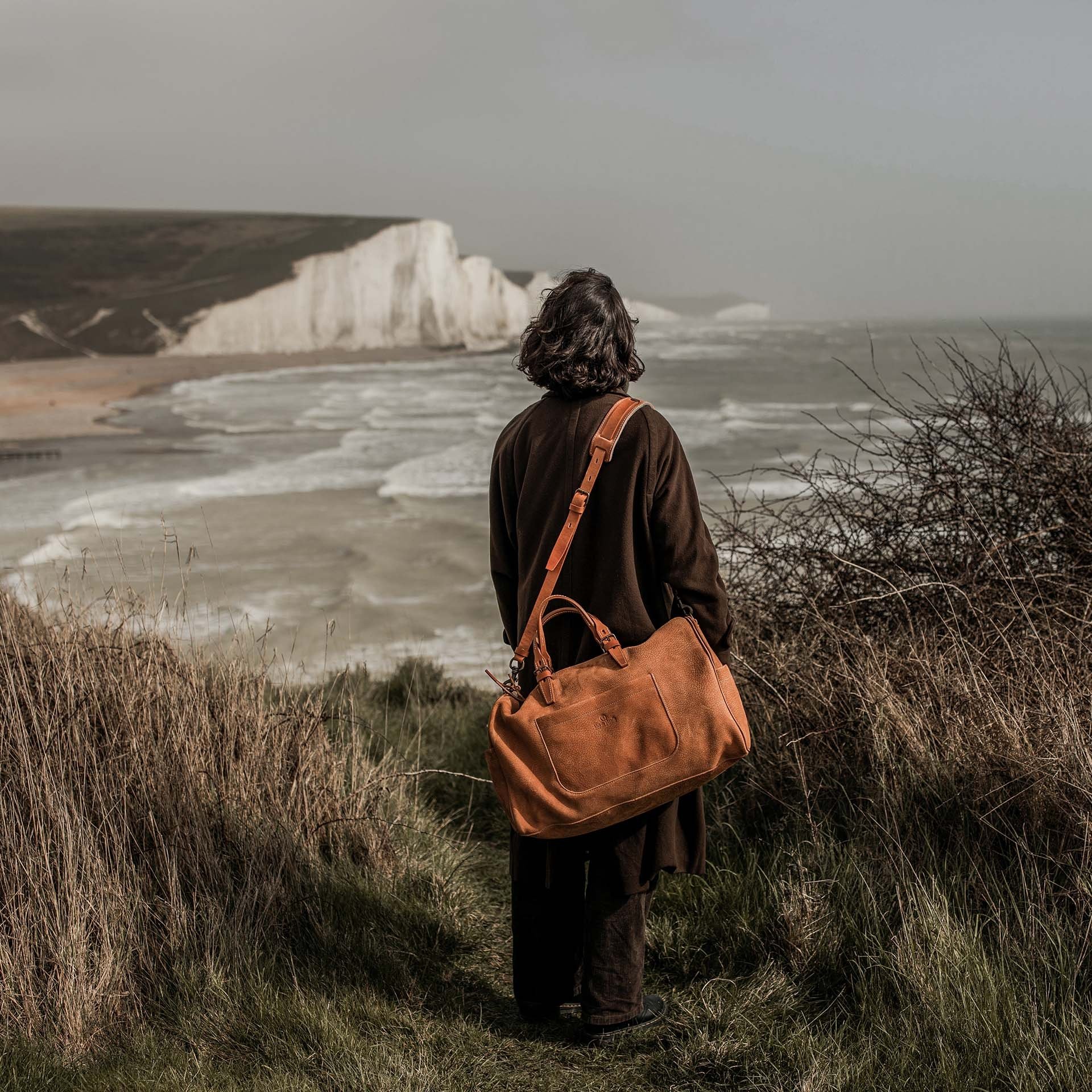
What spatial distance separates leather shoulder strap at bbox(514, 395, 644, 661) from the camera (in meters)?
2.39

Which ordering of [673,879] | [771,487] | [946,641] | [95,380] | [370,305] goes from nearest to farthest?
1. [673,879]
2. [946,641]
3. [771,487]
4. [95,380]
5. [370,305]

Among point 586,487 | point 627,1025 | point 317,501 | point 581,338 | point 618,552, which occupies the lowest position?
point 627,1025

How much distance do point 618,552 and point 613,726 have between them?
405mm

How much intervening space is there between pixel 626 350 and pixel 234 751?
1.89 meters

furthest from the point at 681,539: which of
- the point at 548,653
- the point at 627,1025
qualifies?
the point at 627,1025

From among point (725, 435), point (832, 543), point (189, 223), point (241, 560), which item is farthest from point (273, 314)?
point (832, 543)

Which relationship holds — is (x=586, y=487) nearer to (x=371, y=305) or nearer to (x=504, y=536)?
(x=504, y=536)

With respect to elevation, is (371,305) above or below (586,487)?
above

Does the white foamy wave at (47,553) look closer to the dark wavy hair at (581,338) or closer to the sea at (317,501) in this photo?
the sea at (317,501)

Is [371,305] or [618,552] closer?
[618,552]

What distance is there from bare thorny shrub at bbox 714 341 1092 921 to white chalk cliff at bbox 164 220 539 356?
58739 mm

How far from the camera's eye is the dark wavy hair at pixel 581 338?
2.40 metres

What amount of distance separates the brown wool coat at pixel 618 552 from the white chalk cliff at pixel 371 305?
2359 inches

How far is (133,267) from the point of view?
7694cm
